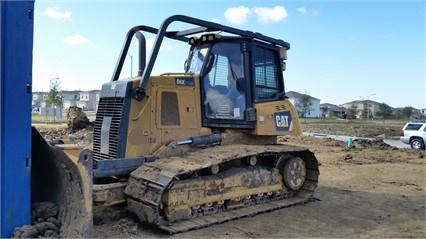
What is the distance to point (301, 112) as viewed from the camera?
2945 inches

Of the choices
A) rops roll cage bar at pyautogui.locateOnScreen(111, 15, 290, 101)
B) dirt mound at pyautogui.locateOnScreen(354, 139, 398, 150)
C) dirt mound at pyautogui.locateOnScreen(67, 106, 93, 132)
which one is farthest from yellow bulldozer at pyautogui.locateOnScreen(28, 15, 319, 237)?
dirt mound at pyautogui.locateOnScreen(67, 106, 93, 132)

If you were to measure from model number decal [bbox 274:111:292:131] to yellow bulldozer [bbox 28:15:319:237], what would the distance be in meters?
0.02

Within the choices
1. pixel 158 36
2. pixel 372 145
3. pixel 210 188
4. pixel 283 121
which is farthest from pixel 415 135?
pixel 158 36

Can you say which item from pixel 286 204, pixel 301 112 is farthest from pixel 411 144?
pixel 301 112

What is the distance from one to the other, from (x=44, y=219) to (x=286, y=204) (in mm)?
4177

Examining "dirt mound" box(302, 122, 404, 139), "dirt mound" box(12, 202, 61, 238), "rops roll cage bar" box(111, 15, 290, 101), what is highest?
"rops roll cage bar" box(111, 15, 290, 101)

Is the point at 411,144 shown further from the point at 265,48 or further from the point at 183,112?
the point at 183,112

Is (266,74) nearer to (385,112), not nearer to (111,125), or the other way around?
(111,125)

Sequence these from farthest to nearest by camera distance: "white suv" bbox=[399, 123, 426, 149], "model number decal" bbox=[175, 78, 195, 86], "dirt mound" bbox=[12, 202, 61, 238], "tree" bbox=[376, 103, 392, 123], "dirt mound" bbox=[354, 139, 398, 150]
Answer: "tree" bbox=[376, 103, 392, 123]
"white suv" bbox=[399, 123, 426, 149]
"dirt mound" bbox=[354, 139, 398, 150]
"model number decal" bbox=[175, 78, 195, 86]
"dirt mound" bbox=[12, 202, 61, 238]

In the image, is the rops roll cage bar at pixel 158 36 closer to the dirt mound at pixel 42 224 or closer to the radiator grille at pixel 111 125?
the radiator grille at pixel 111 125

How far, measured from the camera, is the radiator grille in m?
6.25

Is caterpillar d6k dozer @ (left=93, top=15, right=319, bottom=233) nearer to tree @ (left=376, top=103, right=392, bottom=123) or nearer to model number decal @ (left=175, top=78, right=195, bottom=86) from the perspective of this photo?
model number decal @ (left=175, top=78, right=195, bottom=86)

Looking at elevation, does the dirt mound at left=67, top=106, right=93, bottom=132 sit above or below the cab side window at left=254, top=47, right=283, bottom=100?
below

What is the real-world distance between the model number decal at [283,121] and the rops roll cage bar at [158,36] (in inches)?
54.8
